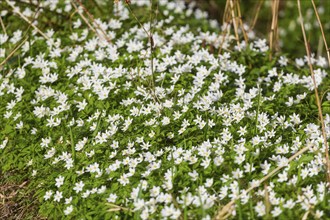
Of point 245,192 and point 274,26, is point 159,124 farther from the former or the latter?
point 274,26

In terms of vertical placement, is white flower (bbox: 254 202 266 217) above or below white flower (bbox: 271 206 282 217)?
above

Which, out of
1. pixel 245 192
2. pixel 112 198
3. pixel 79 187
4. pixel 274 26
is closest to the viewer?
pixel 245 192

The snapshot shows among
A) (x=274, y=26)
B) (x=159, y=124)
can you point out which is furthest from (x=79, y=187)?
(x=274, y=26)

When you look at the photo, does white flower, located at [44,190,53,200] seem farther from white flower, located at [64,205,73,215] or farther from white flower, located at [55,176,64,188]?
white flower, located at [64,205,73,215]

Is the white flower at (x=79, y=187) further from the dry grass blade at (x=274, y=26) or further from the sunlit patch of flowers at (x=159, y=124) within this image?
the dry grass blade at (x=274, y=26)

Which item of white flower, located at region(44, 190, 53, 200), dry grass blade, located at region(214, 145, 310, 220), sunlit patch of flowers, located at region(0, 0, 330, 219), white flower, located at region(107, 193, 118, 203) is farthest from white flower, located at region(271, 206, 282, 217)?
white flower, located at region(44, 190, 53, 200)

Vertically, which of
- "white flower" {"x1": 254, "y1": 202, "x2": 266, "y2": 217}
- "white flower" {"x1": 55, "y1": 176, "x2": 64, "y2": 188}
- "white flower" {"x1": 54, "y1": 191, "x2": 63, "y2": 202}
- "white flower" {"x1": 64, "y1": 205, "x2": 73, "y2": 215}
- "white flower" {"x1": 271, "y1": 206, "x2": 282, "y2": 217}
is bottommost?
"white flower" {"x1": 271, "y1": 206, "x2": 282, "y2": 217}

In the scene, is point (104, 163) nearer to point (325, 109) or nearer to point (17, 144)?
point (17, 144)

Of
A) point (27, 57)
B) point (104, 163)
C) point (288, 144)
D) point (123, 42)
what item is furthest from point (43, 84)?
point (288, 144)

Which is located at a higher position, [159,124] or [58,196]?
[159,124]
